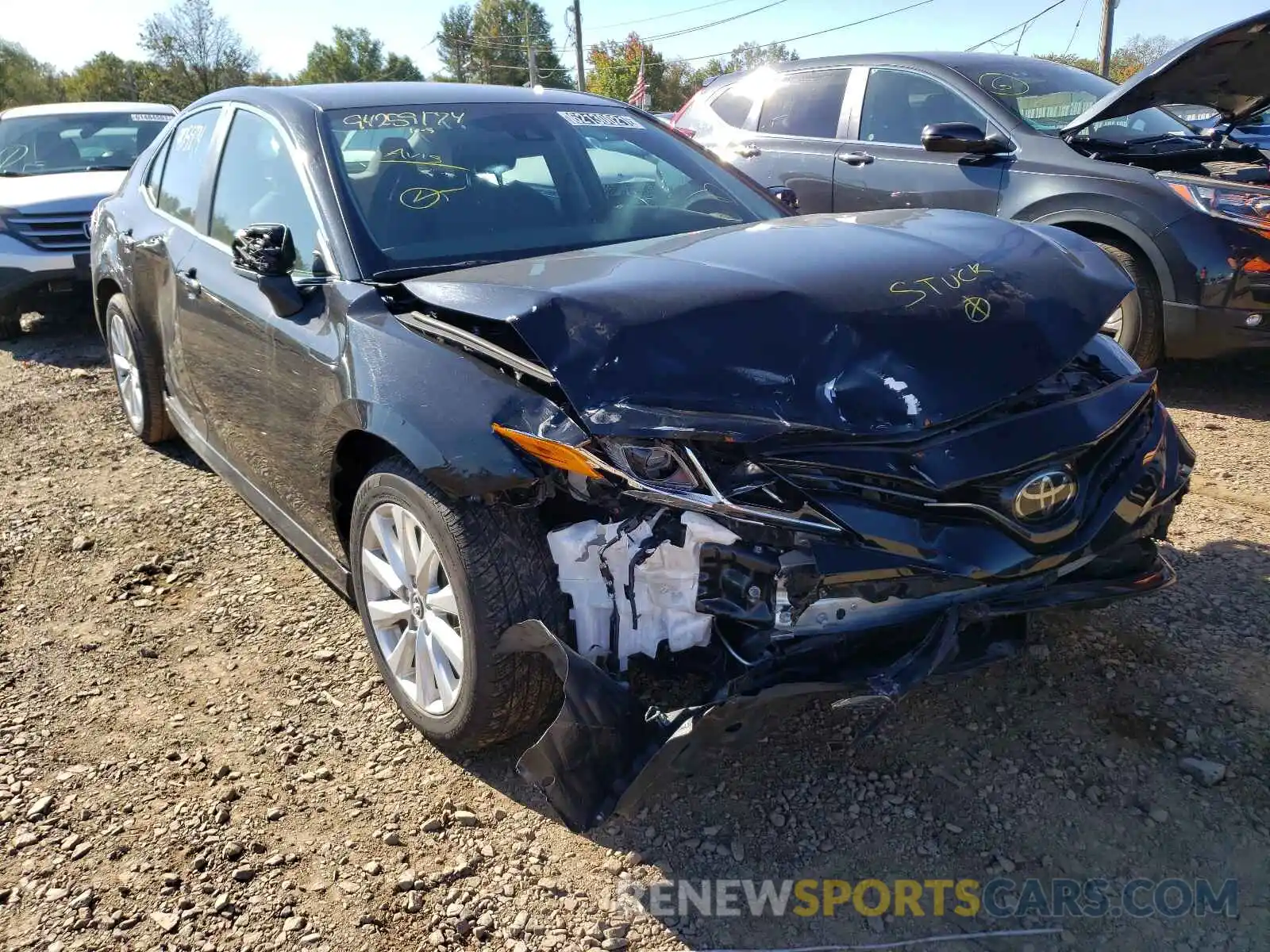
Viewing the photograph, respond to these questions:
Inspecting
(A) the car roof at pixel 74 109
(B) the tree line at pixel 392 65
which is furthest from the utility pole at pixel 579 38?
(A) the car roof at pixel 74 109

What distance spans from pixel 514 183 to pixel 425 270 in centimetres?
61

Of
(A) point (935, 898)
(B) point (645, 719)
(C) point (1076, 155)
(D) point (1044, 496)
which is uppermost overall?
(C) point (1076, 155)

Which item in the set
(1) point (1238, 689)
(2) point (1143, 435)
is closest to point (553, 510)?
(2) point (1143, 435)

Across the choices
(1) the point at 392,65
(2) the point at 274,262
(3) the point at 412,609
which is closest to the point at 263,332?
(2) the point at 274,262

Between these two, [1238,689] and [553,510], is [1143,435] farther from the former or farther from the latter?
[553,510]

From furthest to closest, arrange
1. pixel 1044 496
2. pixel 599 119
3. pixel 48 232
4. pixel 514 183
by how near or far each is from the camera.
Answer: pixel 48 232 → pixel 599 119 → pixel 514 183 → pixel 1044 496

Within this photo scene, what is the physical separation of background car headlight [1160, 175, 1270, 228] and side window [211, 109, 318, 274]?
13.8 feet

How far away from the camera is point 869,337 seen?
2.30 metres

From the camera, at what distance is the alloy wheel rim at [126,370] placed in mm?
4824

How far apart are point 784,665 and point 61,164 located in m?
8.93

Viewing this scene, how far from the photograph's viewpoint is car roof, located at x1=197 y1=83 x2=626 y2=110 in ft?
11.0

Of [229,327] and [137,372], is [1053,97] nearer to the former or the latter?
[229,327]

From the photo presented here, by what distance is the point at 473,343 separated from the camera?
2.41 meters

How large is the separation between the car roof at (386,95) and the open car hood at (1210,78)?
8.62 ft
